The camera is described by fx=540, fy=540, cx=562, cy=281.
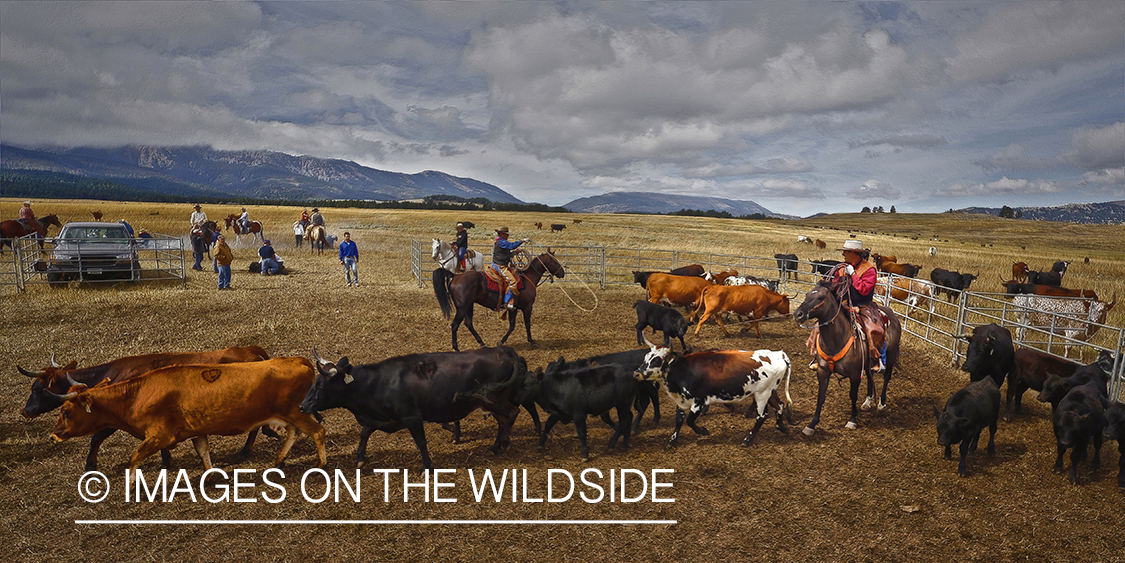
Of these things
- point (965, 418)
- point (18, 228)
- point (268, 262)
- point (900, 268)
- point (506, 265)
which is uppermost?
point (18, 228)

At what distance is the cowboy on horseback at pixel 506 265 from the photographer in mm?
11397

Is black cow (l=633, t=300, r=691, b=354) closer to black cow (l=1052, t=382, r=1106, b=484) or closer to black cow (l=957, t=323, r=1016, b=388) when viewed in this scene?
black cow (l=957, t=323, r=1016, b=388)

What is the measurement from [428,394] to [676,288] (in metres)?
9.37

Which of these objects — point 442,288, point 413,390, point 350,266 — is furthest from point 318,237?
point 413,390

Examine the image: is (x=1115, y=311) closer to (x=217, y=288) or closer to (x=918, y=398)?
(x=918, y=398)

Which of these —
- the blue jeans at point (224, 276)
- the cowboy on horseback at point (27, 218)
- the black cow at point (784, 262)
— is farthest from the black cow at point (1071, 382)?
the cowboy on horseback at point (27, 218)

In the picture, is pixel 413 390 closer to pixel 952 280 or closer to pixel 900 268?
pixel 952 280

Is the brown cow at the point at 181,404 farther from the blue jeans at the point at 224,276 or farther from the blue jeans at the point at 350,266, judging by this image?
the blue jeans at the point at 350,266

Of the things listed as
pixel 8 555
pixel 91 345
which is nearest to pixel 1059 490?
pixel 8 555

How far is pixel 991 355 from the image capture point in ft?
25.0

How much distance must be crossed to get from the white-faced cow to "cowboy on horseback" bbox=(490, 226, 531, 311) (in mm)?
5109

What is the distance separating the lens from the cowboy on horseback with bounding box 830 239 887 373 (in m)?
7.71

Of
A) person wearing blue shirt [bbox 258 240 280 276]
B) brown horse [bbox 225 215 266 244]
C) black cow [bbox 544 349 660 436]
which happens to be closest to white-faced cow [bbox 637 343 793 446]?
black cow [bbox 544 349 660 436]

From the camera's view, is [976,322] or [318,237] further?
[318,237]
